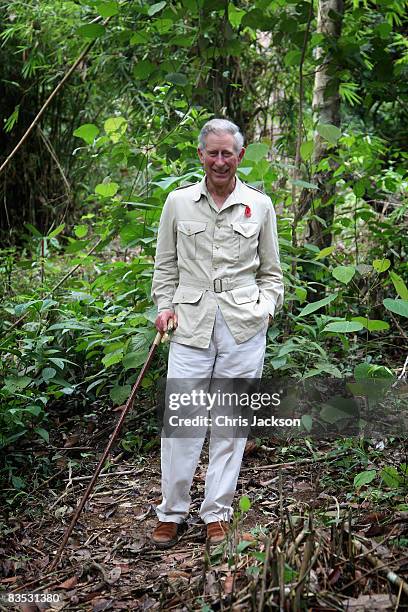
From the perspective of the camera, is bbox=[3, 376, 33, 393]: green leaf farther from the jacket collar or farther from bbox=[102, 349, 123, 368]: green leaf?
the jacket collar

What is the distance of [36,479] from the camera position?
3.44 metres

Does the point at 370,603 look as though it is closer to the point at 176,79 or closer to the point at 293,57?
the point at 176,79

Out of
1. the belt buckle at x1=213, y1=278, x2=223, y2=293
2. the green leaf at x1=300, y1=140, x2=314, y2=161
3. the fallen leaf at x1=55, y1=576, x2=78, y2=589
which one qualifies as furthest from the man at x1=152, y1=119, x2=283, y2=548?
the green leaf at x1=300, y1=140, x2=314, y2=161

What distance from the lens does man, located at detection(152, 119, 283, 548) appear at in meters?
2.78

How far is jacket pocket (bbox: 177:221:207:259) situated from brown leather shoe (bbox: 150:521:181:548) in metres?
1.01

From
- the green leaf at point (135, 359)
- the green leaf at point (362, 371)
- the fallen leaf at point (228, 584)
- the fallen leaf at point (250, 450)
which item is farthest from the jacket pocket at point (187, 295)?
the fallen leaf at point (250, 450)

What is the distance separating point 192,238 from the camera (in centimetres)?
281

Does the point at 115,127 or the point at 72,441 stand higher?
the point at 115,127

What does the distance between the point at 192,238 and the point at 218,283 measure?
0.19 meters

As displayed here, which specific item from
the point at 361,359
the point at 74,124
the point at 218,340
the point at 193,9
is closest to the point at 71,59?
the point at 74,124

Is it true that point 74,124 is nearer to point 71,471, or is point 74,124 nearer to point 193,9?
point 193,9

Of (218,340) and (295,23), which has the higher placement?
(295,23)

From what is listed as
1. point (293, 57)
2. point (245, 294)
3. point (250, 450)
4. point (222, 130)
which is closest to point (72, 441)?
point (250, 450)

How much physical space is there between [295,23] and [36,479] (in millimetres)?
2646
